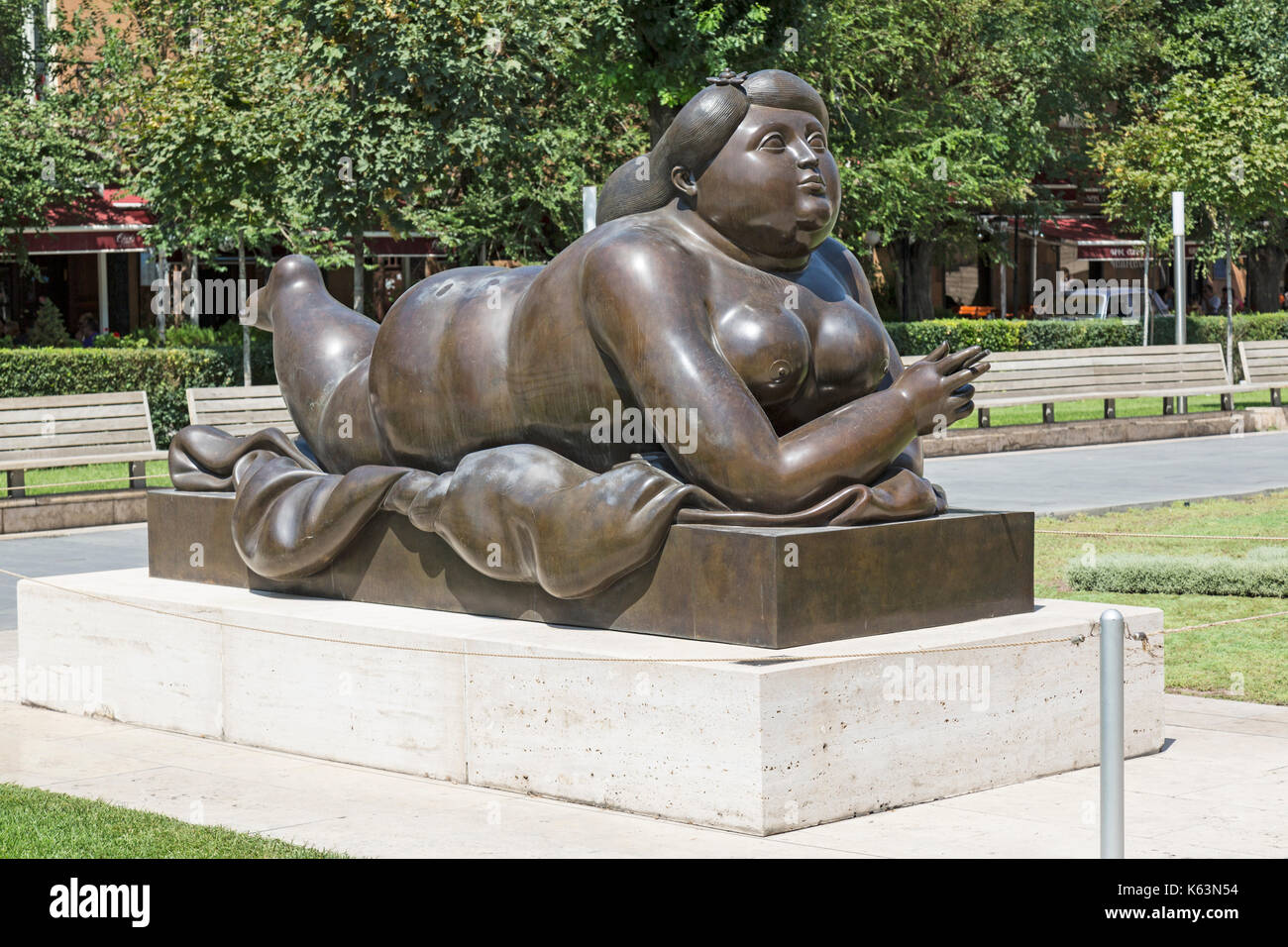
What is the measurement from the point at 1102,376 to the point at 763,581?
16068 mm

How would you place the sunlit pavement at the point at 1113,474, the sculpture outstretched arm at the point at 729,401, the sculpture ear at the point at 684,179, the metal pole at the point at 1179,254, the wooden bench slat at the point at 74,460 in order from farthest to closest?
the metal pole at the point at 1179,254 → the sunlit pavement at the point at 1113,474 → the wooden bench slat at the point at 74,460 → the sculpture ear at the point at 684,179 → the sculpture outstretched arm at the point at 729,401

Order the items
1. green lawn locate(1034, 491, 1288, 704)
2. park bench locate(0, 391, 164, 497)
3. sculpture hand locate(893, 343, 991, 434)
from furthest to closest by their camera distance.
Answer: park bench locate(0, 391, 164, 497), green lawn locate(1034, 491, 1288, 704), sculpture hand locate(893, 343, 991, 434)

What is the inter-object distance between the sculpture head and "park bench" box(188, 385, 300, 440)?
30.4 ft

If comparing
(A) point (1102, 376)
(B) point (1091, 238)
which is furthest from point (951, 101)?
(B) point (1091, 238)

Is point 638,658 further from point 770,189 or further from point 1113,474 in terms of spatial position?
point 1113,474

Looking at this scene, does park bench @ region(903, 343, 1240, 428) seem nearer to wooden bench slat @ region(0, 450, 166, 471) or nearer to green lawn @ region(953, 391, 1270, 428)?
green lawn @ region(953, 391, 1270, 428)

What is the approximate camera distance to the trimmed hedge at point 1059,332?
2805 centimetres

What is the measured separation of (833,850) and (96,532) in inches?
372

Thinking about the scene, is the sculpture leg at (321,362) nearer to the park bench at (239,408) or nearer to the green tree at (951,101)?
the park bench at (239,408)

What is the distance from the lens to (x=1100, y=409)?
23719mm

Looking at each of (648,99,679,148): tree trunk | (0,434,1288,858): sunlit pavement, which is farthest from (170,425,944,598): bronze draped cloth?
(648,99,679,148): tree trunk

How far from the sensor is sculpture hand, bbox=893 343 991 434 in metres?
5.71

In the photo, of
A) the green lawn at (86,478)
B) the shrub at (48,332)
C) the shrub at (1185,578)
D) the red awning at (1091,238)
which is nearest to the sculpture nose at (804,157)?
the shrub at (1185,578)

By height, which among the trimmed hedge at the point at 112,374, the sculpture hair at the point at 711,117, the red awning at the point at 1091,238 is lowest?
the trimmed hedge at the point at 112,374
